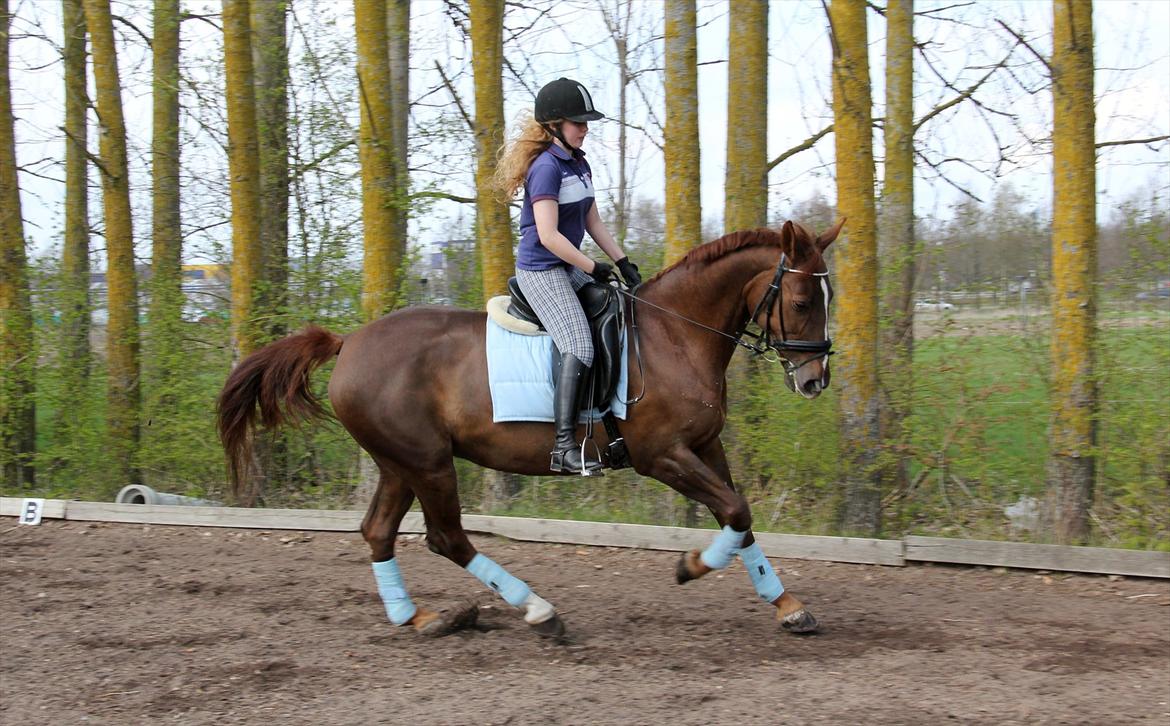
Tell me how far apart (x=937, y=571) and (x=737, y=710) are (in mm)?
3102

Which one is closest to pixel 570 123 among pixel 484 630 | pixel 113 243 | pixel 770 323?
pixel 770 323

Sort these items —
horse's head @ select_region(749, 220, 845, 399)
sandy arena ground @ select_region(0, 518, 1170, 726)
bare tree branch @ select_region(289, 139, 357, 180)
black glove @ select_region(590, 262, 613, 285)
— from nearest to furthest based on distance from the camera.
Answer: sandy arena ground @ select_region(0, 518, 1170, 726), horse's head @ select_region(749, 220, 845, 399), black glove @ select_region(590, 262, 613, 285), bare tree branch @ select_region(289, 139, 357, 180)

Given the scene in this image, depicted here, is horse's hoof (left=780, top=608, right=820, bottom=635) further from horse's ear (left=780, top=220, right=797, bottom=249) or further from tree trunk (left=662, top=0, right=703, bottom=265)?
tree trunk (left=662, top=0, right=703, bottom=265)

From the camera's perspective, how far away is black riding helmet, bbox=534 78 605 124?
5508 mm

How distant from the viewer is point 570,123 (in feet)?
18.2

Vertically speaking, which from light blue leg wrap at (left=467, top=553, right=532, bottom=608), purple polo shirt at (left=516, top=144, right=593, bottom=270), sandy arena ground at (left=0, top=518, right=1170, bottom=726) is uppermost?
purple polo shirt at (left=516, top=144, right=593, bottom=270)

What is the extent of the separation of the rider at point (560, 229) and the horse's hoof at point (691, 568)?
737 millimetres

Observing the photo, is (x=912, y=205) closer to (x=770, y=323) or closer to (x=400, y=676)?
(x=770, y=323)

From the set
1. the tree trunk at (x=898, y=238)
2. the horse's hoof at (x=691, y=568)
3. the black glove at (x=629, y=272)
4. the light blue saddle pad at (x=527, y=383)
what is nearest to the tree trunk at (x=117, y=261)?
the light blue saddle pad at (x=527, y=383)

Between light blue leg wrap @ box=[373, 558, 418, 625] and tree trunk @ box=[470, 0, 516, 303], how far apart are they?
3.69 metres

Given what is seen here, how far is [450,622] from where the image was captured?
5.85 m

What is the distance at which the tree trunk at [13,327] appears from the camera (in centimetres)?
1080

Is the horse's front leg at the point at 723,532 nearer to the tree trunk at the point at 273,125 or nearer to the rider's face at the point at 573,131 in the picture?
the rider's face at the point at 573,131

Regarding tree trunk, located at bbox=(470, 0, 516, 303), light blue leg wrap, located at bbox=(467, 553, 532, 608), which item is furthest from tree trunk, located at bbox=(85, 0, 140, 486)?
light blue leg wrap, located at bbox=(467, 553, 532, 608)
